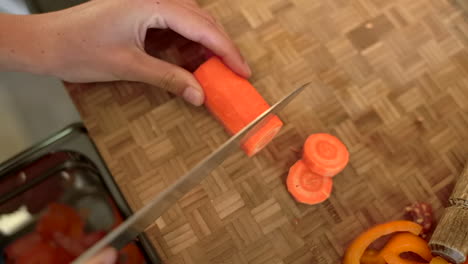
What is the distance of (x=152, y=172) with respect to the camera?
2.45 feet

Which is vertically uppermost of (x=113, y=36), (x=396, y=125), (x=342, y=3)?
(x=113, y=36)

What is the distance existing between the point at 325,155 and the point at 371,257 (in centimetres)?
19

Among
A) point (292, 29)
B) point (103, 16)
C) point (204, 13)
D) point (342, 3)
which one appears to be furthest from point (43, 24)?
point (342, 3)

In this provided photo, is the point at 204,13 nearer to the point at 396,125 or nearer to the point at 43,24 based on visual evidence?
the point at 43,24

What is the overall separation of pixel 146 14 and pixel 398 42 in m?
0.52

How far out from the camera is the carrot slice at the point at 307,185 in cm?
73

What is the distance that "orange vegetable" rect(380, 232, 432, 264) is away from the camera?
0.68 meters

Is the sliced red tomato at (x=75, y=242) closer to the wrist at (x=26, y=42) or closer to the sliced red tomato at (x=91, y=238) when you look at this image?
the sliced red tomato at (x=91, y=238)

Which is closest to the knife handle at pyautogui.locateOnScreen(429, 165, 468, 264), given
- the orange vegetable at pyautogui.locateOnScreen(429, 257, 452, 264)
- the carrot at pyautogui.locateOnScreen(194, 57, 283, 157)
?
the orange vegetable at pyautogui.locateOnScreen(429, 257, 452, 264)

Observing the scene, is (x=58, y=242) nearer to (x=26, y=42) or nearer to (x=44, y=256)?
(x=44, y=256)

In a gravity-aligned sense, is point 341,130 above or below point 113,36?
below

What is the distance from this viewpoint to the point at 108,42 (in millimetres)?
710

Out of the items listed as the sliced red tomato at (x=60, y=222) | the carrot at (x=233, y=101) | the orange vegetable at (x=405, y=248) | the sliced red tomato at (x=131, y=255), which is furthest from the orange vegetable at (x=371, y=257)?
the sliced red tomato at (x=60, y=222)

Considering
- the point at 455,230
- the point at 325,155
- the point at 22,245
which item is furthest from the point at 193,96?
the point at 455,230
